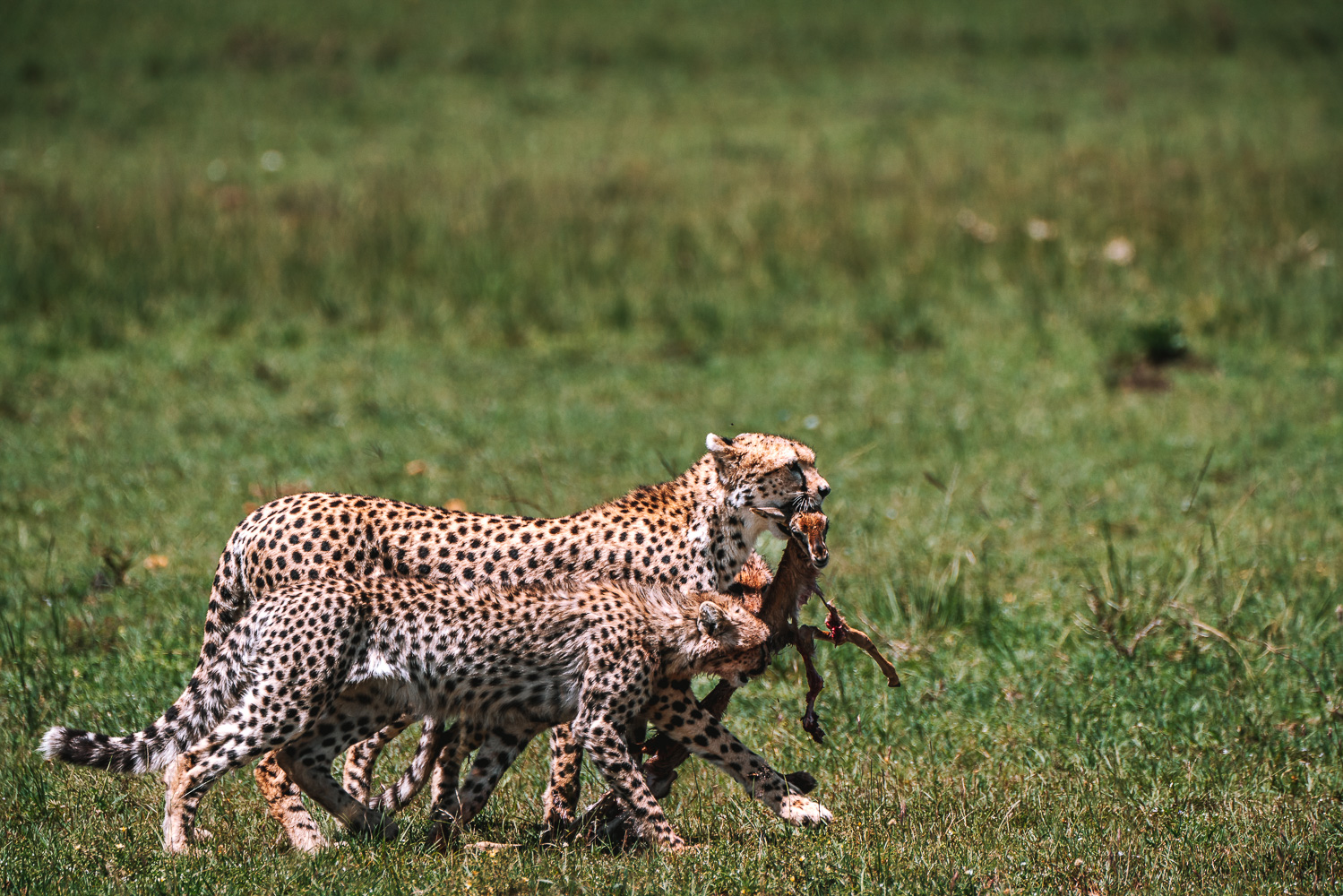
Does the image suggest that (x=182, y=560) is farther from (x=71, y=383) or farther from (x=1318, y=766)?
(x=1318, y=766)

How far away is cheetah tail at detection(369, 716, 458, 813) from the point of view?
204 inches

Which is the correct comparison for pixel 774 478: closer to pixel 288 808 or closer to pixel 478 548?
pixel 478 548

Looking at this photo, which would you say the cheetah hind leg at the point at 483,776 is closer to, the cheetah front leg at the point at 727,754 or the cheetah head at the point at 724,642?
the cheetah front leg at the point at 727,754

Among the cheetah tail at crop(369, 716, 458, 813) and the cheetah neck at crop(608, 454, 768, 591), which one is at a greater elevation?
the cheetah neck at crop(608, 454, 768, 591)

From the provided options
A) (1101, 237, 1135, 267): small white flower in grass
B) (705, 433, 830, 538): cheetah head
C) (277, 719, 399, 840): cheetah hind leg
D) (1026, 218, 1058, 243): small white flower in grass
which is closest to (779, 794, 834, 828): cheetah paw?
(705, 433, 830, 538): cheetah head

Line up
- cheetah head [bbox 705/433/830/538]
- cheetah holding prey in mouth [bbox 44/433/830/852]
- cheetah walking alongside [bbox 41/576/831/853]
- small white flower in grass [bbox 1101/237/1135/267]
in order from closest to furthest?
cheetah walking alongside [bbox 41/576/831/853], cheetah holding prey in mouth [bbox 44/433/830/852], cheetah head [bbox 705/433/830/538], small white flower in grass [bbox 1101/237/1135/267]

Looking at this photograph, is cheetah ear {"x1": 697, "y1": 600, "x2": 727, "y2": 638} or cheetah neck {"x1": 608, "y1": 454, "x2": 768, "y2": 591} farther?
cheetah neck {"x1": 608, "y1": 454, "x2": 768, "y2": 591}

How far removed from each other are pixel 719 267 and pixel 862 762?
8.46 metres

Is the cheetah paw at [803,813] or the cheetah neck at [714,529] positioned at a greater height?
the cheetah neck at [714,529]

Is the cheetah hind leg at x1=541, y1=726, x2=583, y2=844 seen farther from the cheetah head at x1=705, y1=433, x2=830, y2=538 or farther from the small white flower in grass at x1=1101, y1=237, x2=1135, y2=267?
the small white flower in grass at x1=1101, y1=237, x2=1135, y2=267

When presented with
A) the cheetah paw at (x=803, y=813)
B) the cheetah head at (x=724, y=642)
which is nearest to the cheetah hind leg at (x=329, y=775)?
the cheetah head at (x=724, y=642)

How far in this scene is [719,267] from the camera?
Answer: 1366 cm

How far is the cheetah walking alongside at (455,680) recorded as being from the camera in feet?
15.7

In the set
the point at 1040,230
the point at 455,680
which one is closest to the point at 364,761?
the point at 455,680
